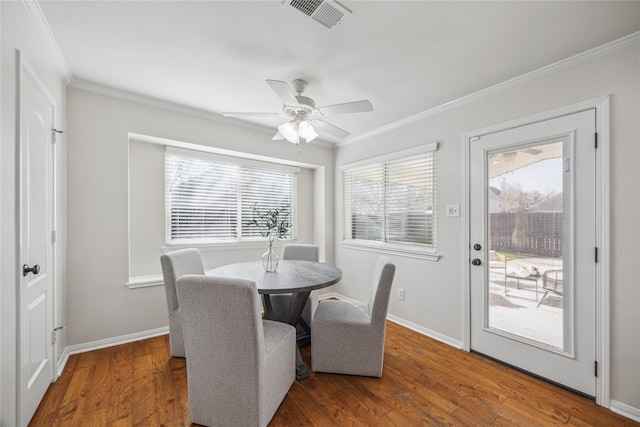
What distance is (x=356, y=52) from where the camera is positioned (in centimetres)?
193

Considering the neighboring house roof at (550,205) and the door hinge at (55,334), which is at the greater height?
the neighboring house roof at (550,205)

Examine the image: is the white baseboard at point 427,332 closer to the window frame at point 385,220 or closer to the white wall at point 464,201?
the white wall at point 464,201

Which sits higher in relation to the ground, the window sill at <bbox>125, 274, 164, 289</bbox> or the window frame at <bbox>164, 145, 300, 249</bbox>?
the window frame at <bbox>164, 145, 300, 249</bbox>

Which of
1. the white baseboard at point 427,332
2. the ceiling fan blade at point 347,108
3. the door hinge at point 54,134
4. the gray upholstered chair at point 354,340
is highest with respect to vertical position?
the ceiling fan blade at point 347,108

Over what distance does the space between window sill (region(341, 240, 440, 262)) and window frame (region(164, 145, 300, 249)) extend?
100cm

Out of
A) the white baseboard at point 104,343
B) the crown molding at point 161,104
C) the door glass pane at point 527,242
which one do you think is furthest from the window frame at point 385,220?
the white baseboard at point 104,343

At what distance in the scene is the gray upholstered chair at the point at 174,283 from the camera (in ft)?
7.40

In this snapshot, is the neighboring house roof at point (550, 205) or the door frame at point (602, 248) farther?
the neighboring house roof at point (550, 205)

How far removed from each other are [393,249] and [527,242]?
1.41 metres

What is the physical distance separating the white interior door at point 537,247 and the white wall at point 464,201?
0.12 m

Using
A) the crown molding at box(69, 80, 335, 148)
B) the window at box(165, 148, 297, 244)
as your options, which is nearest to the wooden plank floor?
the window at box(165, 148, 297, 244)

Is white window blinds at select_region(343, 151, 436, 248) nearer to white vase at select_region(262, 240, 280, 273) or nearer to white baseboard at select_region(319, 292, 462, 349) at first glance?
white baseboard at select_region(319, 292, 462, 349)

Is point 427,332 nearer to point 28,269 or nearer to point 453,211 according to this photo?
point 453,211

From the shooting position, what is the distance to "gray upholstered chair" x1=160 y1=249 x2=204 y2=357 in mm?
2256
